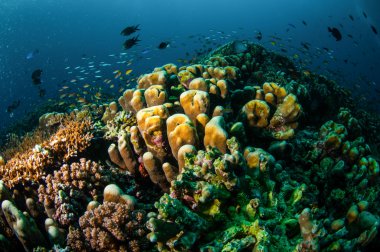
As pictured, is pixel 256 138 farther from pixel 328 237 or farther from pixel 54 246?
pixel 54 246

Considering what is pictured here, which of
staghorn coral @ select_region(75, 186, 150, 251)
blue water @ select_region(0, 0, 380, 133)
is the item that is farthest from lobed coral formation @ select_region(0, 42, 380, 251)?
blue water @ select_region(0, 0, 380, 133)

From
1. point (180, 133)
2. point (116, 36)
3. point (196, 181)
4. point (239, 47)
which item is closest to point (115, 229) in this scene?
point (196, 181)

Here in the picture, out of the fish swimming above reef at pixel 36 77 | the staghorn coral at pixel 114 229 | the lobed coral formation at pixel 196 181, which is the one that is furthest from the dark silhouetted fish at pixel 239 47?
the staghorn coral at pixel 114 229

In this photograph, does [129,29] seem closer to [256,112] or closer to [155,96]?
[155,96]

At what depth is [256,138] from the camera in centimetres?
511

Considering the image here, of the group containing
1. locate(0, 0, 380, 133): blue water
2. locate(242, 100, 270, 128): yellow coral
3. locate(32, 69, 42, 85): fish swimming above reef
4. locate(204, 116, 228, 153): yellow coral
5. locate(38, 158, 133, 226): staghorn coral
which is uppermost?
locate(204, 116, 228, 153): yellow coral

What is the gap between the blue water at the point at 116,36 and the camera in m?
49.2

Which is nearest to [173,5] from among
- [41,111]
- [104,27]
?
[104,27]

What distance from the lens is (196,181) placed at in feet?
9.70

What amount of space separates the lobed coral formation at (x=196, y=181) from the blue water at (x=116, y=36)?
30.1 ft

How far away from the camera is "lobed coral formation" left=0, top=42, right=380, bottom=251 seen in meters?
2.56

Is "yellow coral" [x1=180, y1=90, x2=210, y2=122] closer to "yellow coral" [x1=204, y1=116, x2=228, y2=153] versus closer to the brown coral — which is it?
"yellow coral" [x1=204, y1=116, x2=228, y2=153]

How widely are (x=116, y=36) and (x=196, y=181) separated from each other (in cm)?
12155

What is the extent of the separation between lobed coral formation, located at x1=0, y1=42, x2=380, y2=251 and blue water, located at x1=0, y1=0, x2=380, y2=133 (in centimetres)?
918
